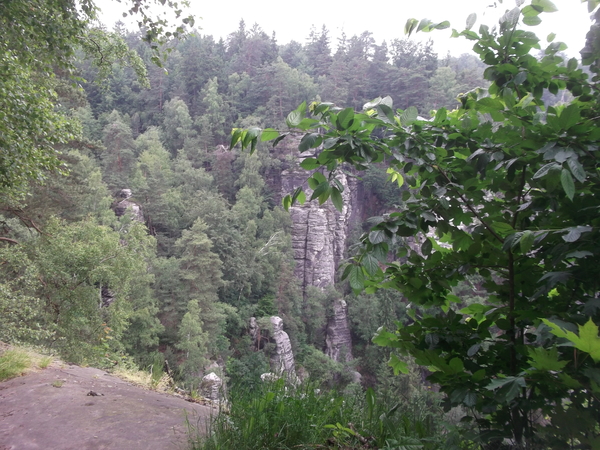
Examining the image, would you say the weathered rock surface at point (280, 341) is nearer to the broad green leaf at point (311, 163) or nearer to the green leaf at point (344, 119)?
the broad green leaf at point (311, 163)

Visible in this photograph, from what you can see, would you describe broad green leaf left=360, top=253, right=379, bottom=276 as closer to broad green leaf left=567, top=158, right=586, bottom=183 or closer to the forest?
the forest

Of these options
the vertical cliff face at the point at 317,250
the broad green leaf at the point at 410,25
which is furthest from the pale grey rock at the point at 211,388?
the vertical cliff face at the point at 317,250

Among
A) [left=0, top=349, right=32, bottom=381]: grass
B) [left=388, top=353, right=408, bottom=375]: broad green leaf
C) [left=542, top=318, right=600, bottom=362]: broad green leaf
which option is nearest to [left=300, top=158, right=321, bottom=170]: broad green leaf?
[left=542, top=318, right=600, bottom=362]: broad green leaf

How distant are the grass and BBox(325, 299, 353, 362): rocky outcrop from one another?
998 inches

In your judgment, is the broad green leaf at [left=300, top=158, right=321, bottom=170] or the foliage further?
the foliage

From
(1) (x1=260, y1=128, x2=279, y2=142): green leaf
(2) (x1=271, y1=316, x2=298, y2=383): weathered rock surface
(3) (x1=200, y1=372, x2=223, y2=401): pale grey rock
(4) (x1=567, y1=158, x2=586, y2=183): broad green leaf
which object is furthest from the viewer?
(2) (x1=271, y1=316, x2=298, y2=383): weathered rock surface

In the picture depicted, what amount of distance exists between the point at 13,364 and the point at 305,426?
323 centimetres

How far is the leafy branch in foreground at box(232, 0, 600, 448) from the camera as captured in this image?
91 cm

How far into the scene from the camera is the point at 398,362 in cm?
142

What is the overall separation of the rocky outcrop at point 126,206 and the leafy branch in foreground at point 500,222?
90.2 feet

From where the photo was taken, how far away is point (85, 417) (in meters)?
2.47

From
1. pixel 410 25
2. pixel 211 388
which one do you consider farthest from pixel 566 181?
pixel 211 388

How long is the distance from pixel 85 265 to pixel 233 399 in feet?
35.0

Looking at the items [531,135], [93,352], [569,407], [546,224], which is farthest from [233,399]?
[93,352]
